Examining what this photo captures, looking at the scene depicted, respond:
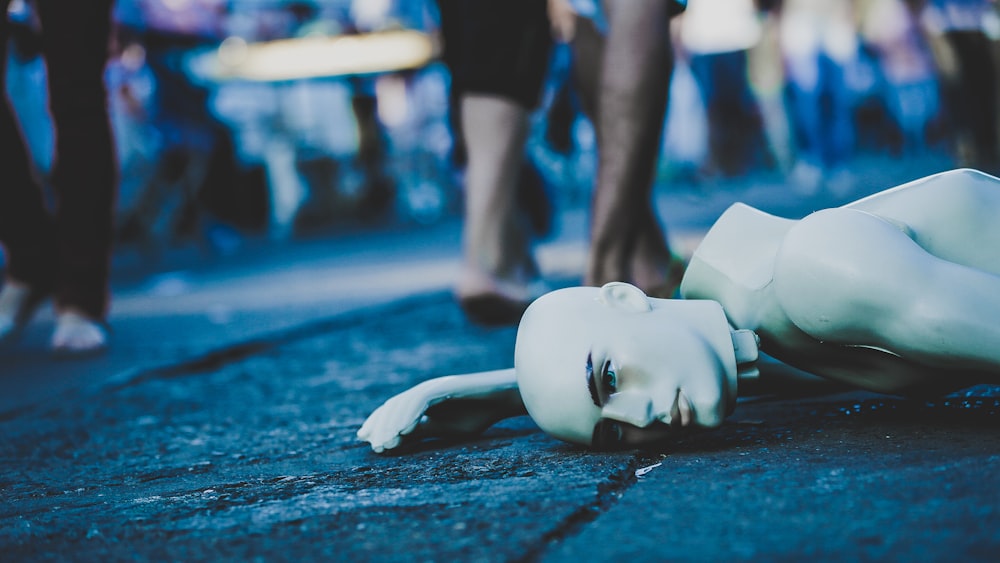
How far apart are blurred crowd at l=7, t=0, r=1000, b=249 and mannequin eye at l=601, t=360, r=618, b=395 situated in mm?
4256

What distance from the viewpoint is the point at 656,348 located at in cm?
140

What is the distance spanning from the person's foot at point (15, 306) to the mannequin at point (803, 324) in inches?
103

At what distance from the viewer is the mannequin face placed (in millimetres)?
1395

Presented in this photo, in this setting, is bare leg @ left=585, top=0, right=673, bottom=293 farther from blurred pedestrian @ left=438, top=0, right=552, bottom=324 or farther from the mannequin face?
the mannequin face

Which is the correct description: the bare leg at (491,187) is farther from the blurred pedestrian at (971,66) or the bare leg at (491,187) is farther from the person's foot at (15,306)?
the blurred pedestrian at (971,66)

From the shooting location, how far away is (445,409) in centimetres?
170

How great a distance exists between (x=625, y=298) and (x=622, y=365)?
4.9 inches

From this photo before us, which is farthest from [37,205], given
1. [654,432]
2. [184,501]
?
[654,432]

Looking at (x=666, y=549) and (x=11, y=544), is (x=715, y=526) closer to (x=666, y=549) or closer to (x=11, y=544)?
(x=666, y=549)

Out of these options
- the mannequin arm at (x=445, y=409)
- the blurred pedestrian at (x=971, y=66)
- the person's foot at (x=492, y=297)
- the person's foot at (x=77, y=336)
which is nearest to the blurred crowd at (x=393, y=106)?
the blurred pedestrian at (x=971, y=66)

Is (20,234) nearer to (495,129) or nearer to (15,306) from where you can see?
(15,306)

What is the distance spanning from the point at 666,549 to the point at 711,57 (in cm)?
1405

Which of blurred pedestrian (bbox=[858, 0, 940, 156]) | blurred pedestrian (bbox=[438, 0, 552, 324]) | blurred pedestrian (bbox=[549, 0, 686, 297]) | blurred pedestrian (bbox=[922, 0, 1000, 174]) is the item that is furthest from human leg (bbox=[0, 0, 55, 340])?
blurred pedestrian (bbox=[858, 0, 940, 156])

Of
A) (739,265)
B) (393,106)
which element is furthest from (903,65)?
(739,265)
